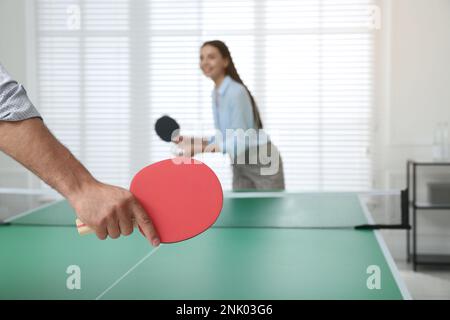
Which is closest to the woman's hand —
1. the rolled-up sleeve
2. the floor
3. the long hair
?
the long hair

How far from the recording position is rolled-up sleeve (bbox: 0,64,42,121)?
578 millimetres

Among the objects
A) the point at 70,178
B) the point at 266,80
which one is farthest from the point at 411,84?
the point at 70,178

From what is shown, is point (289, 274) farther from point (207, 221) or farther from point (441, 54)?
point (441, 54)

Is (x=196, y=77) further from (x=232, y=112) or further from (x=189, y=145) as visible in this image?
(x=232, y=112)

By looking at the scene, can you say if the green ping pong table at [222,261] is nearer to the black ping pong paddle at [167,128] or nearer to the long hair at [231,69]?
the long hair at [231,69]

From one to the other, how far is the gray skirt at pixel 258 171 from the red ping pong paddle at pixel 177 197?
1280 millimetres

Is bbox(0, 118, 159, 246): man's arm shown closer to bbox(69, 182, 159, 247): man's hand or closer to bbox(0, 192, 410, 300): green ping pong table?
bbox(69, 182, 159, 247): man's hand

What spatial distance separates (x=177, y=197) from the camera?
0.68m

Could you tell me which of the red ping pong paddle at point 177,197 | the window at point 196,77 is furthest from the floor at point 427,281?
the red ping pong paddle at point 177,197

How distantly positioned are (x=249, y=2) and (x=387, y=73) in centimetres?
55

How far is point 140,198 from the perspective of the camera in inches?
25.0

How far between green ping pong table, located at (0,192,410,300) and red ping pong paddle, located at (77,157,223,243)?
0.17m
